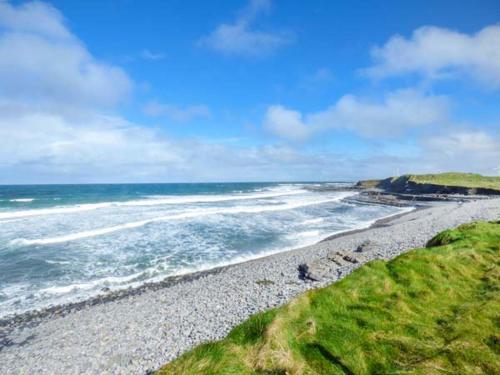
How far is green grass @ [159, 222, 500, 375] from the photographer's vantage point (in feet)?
17.9

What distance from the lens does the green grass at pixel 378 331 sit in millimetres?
5465

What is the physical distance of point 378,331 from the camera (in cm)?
645

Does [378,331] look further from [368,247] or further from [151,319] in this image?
[368,247]

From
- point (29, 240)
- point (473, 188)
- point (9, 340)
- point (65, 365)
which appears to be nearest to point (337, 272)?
point (65, 365)

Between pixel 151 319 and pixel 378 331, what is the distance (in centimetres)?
792

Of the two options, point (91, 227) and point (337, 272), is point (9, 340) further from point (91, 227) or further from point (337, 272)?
point (91, 227)

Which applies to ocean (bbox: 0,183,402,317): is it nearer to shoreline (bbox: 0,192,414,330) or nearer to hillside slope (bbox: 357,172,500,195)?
shoreline (bbox: 0,192,414,330)

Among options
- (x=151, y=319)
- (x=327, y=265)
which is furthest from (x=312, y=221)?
(x=151, y=319)

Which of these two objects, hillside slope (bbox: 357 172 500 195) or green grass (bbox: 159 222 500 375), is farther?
hillside slope (bbox: 357 172 500 195)

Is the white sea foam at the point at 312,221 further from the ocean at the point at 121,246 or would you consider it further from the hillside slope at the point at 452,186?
the hillside slope at the point at 452,186

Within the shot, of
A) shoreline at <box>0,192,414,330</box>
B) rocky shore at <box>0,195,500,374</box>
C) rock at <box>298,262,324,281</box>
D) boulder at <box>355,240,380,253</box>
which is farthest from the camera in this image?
boulder at <box>355,240,380,253</box>

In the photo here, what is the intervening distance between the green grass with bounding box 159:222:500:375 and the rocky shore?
312cm

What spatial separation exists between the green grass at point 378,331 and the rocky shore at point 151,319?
3117 mm

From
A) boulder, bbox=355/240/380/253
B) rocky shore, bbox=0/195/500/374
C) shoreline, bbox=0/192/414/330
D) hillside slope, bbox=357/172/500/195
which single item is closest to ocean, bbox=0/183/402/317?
shoreline, bbox=0/192/414/330
